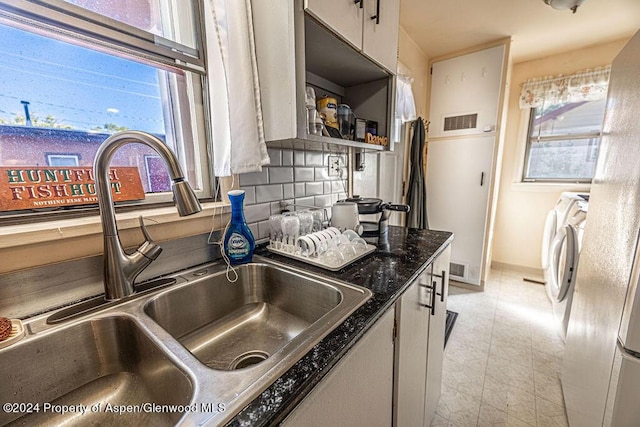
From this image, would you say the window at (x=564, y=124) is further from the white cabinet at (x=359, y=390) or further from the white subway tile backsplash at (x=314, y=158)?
the white cabinet at (x=359, y=390)

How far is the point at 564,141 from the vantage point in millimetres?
2676

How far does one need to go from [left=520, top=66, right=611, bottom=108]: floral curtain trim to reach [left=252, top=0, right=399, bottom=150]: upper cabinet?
2340 mm

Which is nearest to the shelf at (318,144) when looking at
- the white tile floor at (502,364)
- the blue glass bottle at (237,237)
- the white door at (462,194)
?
the blue glass bottle at (237,237)

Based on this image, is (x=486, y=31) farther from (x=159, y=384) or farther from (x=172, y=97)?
(x=159, y=384)

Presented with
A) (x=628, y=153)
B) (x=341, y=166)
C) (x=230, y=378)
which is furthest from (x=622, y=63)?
(x=230, y=378)

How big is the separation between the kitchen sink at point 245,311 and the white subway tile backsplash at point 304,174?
51cm

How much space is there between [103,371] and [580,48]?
158 inches

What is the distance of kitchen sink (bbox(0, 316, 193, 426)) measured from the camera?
503 mm

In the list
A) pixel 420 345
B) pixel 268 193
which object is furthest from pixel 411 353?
pixel 268 193

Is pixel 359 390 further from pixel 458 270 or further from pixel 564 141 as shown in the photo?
pixel 564 141

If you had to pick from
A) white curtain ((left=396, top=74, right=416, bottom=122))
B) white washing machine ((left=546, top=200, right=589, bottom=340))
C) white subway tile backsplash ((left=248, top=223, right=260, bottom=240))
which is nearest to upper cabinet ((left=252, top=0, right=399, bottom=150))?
white subway tile backsplash ((left=248, top=223, right=260, bottom=240))

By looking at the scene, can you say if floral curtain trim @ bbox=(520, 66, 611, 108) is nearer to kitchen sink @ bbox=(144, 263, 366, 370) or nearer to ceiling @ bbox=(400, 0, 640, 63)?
ceiling @ bbox=(400, 0, 640, 63)

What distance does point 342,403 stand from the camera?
0.52 m

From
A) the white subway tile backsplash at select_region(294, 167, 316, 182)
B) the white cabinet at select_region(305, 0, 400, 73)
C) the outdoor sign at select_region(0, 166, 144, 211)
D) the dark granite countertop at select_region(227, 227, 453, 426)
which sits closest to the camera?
the dark granite countertop at select_region(227, 227, 453, 426)
